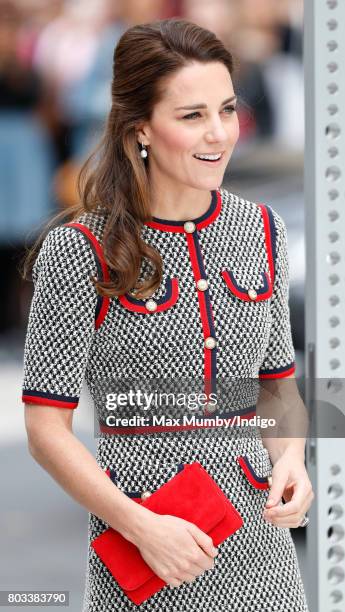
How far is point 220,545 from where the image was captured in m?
2.18

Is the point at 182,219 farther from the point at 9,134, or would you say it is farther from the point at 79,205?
the point at 9,134

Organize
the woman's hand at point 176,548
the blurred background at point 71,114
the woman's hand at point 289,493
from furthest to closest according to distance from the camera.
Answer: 1. the blurred background at point 71,114
2. the woman's hand at point 289,493
3. the woman's hand at point 176,548

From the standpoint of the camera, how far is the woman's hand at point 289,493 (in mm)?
2119

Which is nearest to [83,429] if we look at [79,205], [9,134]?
[9,134]

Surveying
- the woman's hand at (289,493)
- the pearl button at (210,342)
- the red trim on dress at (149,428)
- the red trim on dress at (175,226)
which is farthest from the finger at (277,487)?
the red trim on dress at (175,226)

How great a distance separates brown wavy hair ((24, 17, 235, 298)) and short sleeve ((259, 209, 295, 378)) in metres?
0.24

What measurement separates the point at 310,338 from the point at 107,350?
0.36 metres

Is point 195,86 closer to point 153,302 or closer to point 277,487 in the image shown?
point 153,302

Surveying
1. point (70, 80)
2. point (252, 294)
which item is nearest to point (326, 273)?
point (252, 294)

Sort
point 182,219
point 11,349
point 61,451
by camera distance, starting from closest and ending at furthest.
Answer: point 61,451, point 182,219, point 11,349

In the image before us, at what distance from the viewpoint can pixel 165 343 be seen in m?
2.16

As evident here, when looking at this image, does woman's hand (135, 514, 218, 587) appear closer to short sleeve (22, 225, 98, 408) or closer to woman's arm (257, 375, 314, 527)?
woman's arm (257, 375, 314, 527)

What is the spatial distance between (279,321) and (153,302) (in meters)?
0.26

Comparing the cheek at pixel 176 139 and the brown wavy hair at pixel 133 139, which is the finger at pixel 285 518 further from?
the cheek at pixel 176 139
